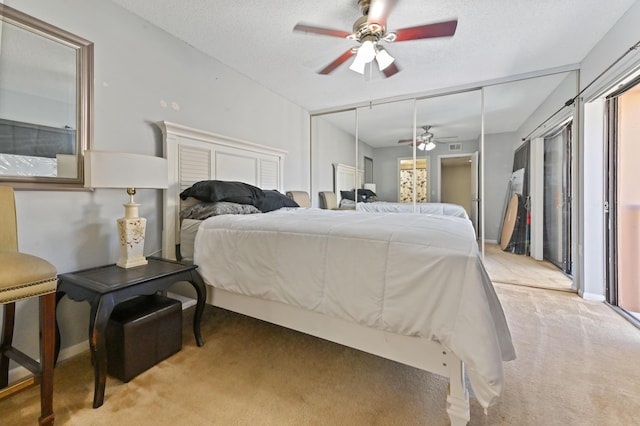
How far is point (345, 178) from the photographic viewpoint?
14.6ft

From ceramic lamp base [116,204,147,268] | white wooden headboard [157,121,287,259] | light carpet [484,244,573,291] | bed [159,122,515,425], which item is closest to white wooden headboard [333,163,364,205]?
white wooden headboard [157,121,287,259]

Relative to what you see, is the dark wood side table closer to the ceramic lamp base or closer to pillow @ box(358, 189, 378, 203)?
the ceramic lamp base

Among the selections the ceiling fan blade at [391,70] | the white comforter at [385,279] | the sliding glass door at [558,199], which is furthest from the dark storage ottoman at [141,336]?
the sliding glass door at [558,199]

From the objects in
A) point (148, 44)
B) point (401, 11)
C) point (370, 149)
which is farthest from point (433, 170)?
point (148, 44)

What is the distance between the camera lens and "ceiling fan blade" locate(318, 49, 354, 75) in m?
2.12

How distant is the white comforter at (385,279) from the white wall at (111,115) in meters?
0.89

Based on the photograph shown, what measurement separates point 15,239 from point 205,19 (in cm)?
193

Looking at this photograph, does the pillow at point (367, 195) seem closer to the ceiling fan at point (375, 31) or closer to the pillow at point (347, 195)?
the pillow at point (347, 195)

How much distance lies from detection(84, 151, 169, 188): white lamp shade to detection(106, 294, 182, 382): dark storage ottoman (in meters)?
0.75

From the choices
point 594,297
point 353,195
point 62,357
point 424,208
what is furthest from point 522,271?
point 62,357

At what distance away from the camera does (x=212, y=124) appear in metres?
2.71

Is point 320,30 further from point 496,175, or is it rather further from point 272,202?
point 496,175

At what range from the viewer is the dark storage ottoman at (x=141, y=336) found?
4.79 ft

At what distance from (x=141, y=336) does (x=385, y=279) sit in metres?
1.38
